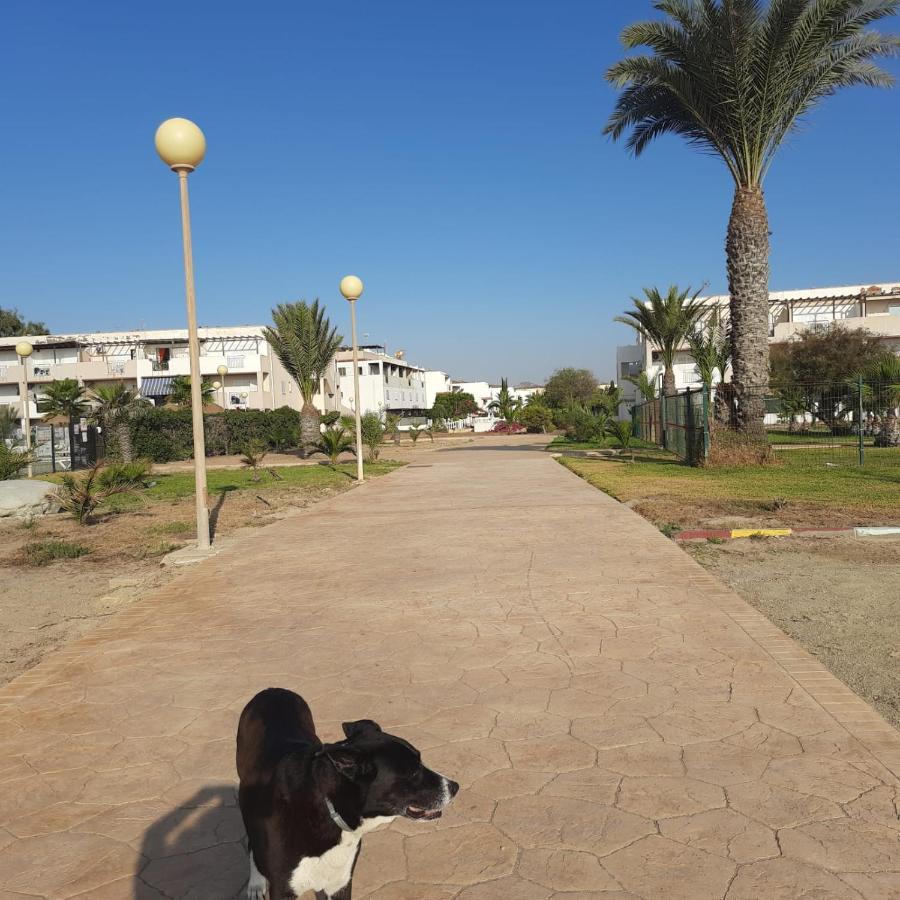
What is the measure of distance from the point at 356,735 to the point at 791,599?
17.7ft

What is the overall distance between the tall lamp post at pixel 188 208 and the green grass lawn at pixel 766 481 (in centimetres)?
738

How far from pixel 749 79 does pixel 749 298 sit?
5.08m

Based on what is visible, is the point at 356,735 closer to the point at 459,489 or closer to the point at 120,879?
the point at 120,879

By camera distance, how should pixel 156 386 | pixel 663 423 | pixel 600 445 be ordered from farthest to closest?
1. pixel 156 386
2. pixel 600 445
3. pixel 663 423

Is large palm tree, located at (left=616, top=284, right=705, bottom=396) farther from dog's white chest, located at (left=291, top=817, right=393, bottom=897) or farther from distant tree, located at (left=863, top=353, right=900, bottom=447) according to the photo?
dog's white chest, located at (left=291, top=817, right=393, bottom=897)

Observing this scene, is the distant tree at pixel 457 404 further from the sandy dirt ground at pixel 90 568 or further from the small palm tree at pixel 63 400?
the sandy dirt ground at pixel 90 568

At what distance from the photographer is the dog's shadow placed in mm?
2781

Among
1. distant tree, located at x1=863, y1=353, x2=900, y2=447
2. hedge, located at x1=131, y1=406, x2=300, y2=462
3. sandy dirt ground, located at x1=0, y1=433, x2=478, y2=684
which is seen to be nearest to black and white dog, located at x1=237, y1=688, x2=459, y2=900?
sandy dirt ground, located at x1=0, y1=433, x2=478, y2=684

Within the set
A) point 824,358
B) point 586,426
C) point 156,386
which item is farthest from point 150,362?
point 824,358

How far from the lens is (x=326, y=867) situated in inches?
87.7

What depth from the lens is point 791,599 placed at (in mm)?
6543

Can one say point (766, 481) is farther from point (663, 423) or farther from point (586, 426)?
point (586, 426)

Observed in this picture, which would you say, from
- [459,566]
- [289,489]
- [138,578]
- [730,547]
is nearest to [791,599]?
[730,547]

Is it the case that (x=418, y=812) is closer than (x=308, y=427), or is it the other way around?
(x=418, y=812)
